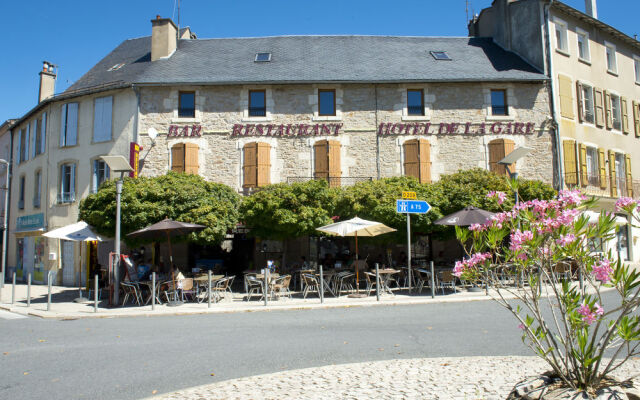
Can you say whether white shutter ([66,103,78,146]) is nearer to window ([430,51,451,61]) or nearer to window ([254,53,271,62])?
window ([254,53,271,62])

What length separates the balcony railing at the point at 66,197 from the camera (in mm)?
18864

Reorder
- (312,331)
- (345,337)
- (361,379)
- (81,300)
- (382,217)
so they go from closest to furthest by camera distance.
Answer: (361,379) → (345,337) → (312,331) → (81,300) → (382,217)

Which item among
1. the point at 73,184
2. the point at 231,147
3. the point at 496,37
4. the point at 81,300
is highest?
the point at 496,37

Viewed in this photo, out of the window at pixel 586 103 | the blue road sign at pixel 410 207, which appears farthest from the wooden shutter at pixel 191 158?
the window at pixel 586 103

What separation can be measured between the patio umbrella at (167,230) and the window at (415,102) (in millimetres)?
9649

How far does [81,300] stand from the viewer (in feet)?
43.0

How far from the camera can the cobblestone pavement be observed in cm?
414

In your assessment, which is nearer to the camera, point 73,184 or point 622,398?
point 622,398

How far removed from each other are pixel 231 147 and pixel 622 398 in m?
15.9

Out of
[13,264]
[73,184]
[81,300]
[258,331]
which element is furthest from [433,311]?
[13,264]

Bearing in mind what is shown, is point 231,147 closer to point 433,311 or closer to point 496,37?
point 433,311

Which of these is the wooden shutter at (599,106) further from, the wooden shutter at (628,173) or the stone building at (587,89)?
the wooden shutter at (628,173)

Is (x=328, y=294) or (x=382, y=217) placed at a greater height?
(x=382, y=217)

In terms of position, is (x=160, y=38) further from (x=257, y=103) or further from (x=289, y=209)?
(x=289, y=209)
